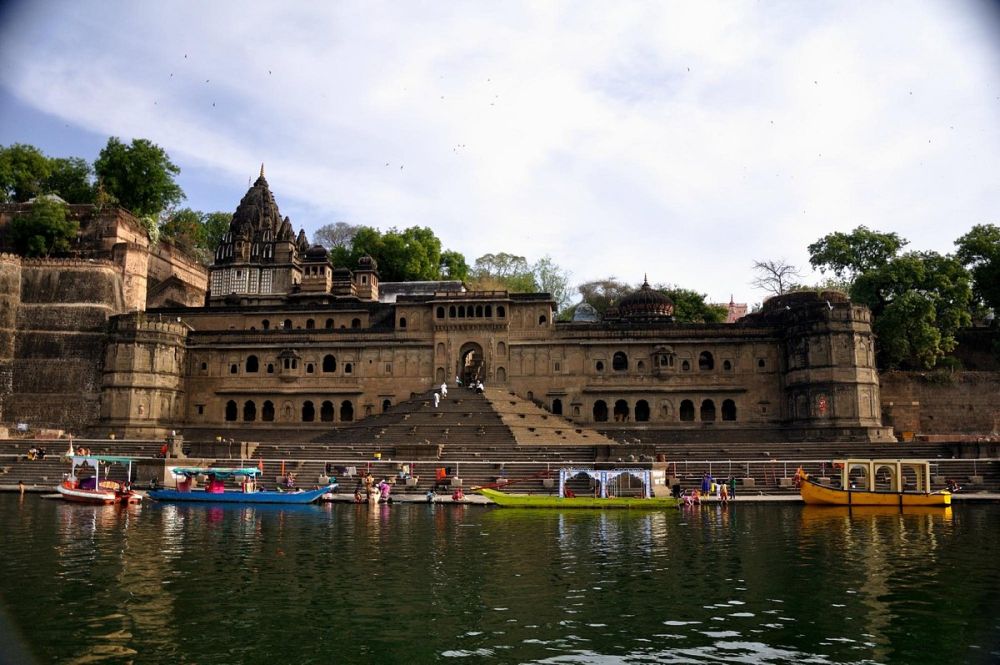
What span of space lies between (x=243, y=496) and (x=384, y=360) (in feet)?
72.7

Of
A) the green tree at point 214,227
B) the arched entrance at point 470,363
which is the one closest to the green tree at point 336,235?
the green tree at point 214,227

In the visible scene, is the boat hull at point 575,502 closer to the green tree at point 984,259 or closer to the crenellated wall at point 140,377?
the crenellated wall at point 140,377

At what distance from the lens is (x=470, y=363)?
59000mm

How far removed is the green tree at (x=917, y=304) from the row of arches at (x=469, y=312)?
24282 millimetres

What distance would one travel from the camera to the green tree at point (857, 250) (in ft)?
184

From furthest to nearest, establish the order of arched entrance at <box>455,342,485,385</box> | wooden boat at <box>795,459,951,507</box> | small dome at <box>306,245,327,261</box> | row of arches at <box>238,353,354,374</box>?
small dome at <box>306,245,327,261</box>, row of arches at <box>238,353,354,374</box>, arched entrance at <box>455,342,485,385</box>, wooden boat at <box>795,459,951,507</box>

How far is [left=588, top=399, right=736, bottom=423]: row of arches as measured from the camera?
52.8 metres

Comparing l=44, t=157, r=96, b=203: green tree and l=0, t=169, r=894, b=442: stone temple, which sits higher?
l=44, t=157, r=96, b=203: green tree

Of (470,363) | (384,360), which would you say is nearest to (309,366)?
(384,360)

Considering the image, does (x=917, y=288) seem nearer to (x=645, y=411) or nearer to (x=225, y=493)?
(x=645, y=411)

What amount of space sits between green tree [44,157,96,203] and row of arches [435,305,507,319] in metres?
32.1

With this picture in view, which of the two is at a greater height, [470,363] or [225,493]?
[470,363]

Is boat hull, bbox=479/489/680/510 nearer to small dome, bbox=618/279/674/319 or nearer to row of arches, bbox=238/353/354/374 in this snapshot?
row of arches, bbox=238/353/354/374

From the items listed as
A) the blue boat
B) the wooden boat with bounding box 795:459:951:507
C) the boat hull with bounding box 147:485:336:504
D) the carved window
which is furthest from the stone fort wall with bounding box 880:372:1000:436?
the boat hull with bounding box 147:485:336:504
